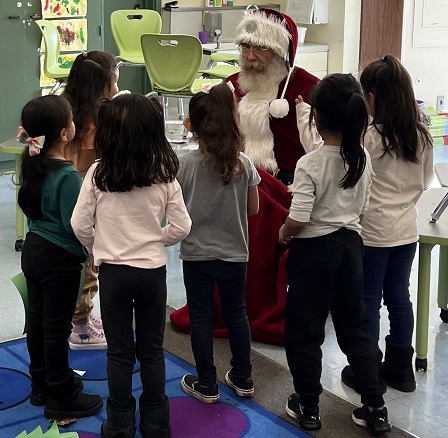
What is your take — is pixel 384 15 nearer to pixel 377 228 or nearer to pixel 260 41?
pixel 260 41

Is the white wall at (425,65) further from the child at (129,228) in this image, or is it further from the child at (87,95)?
the child at (129,228)

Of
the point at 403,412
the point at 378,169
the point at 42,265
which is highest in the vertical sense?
the point at 378,169

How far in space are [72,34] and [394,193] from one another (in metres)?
4.32

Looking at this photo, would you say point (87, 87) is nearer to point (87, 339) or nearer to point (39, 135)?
point (39, 135)

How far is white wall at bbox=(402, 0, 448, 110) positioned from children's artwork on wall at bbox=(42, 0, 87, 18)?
10.9 feet

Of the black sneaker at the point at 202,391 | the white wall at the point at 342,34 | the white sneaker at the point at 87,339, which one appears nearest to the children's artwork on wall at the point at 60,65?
the white wall at the point at 342,34

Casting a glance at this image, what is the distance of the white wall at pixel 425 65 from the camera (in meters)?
8.21

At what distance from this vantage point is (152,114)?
2.37 meters

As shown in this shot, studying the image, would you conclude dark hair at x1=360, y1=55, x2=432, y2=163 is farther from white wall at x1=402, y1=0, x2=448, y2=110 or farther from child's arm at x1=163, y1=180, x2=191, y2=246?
white wall at x1=402, y1=0, x2=448, y2=110

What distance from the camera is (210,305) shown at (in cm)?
274

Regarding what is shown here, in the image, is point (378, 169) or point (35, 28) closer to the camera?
point (378, 169)

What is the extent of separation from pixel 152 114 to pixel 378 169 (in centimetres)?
82

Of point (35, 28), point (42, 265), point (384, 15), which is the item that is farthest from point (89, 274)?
point (384, 15)

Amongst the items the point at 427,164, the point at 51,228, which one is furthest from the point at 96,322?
the point at 427,164
